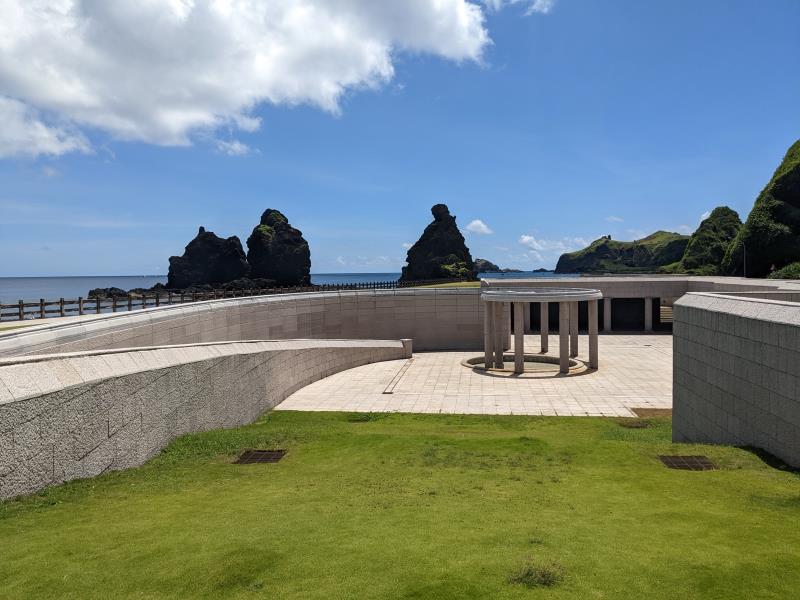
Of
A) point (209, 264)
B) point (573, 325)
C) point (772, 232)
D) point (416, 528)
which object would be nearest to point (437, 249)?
point (209, 264)

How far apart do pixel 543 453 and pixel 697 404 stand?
5.01 m

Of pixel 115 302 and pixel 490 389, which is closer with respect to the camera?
pixel 490 389

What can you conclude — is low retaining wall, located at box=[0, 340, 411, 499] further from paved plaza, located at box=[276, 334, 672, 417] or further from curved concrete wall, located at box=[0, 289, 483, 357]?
paved plaza, located at box=[276, 334, 672, 417]

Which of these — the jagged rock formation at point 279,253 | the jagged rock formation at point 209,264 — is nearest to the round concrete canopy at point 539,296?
the jagged rock formation at point 279,253

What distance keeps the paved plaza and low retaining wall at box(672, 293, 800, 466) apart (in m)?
4.99

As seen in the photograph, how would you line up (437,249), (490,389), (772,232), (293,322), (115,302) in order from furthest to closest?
(437,249)
(772,232)
(293,322)
(115,302)
(490,389)

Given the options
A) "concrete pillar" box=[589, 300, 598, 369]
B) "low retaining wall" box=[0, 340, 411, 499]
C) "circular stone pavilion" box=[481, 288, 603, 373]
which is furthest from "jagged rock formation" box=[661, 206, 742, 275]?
"low retaining wall" box=[0, 340, 411, 499]

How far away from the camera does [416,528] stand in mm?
7039

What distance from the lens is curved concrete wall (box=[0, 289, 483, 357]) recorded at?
16.4m

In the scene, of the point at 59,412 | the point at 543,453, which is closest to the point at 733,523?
the point at 543,453

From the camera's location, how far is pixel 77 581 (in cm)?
575

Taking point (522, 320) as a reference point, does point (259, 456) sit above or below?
below

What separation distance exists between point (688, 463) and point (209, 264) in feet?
462

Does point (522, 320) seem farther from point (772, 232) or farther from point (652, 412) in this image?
point (772, 232)
